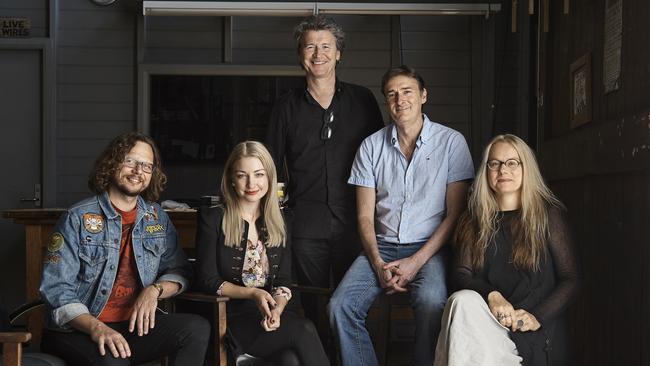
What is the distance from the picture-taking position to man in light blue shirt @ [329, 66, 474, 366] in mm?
3105

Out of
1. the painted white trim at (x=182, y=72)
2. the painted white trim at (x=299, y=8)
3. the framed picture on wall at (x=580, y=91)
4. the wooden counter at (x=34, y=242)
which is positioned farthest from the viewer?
the painted white trim at (x=182, y=72)

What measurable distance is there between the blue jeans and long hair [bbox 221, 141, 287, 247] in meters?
0.33

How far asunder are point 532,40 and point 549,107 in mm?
816

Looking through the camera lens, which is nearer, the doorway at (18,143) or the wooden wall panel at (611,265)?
the wooden wall panel at (611,265)

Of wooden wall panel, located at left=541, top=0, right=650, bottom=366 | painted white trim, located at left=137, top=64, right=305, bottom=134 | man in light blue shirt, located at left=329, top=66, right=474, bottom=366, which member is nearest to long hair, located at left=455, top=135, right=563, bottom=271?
man in light blue shirt, located at left=329, top=66, right=474, bottom=366

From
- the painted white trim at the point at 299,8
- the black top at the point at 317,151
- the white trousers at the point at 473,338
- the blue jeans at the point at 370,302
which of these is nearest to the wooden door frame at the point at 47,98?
the painted white trim at the point at 299,8

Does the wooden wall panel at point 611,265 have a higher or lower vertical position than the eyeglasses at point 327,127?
lower

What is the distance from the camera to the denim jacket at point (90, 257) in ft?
9.07

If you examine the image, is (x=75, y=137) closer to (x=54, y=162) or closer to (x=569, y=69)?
(x=54, y=162)

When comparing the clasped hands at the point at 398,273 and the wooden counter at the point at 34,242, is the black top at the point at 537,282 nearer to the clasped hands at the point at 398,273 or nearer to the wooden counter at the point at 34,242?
the clasped hands at the point at 398,273

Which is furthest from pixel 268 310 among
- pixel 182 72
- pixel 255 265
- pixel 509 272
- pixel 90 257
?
pixel 182 72

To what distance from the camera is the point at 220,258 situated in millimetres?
3105

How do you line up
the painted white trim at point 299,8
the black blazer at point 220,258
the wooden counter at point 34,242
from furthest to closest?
the painted white trim at point 299,8 < the wooden counter at point 34,242 < the black blazer at point 220,258

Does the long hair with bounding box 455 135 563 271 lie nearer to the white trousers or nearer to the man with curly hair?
the white trousers
